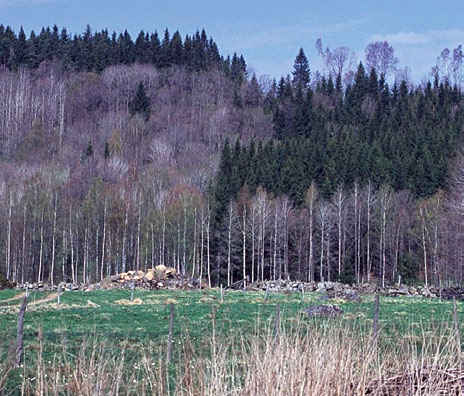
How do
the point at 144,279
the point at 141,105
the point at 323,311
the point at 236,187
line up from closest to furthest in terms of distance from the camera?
the point at 323,311
the point at 144,279
the point at 236,187
the point at 141,105

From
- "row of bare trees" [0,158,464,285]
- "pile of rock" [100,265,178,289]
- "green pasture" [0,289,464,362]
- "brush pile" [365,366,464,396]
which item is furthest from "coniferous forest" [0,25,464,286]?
"brush pile" [365,366,464,396]

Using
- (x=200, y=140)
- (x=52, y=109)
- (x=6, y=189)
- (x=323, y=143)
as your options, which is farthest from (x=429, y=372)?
(x=52, y=109)

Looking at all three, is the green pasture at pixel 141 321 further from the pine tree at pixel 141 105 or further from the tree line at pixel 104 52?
the tree line at pixel 104 52

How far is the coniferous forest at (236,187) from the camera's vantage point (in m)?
58.2

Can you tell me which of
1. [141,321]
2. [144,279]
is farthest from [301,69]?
[141,321]

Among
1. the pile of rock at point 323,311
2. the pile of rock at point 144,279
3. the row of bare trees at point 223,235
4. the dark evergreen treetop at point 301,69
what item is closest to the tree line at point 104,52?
the dark evergreen treetop at point 301,69

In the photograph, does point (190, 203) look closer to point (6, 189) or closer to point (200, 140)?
point (6, 189)

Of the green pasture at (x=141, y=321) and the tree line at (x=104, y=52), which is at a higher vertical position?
the tree line at (x=104, y=52)

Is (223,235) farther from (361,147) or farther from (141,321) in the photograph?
(141,321)

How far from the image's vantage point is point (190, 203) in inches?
2414

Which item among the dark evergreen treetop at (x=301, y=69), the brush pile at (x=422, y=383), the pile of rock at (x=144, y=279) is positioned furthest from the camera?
the dark evergreen treetop at (x=301, y=69)

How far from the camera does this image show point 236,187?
65062 millimetres

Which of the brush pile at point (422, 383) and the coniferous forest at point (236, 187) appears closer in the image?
the brush pile at point (422, 383)

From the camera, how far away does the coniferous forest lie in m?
58.2
